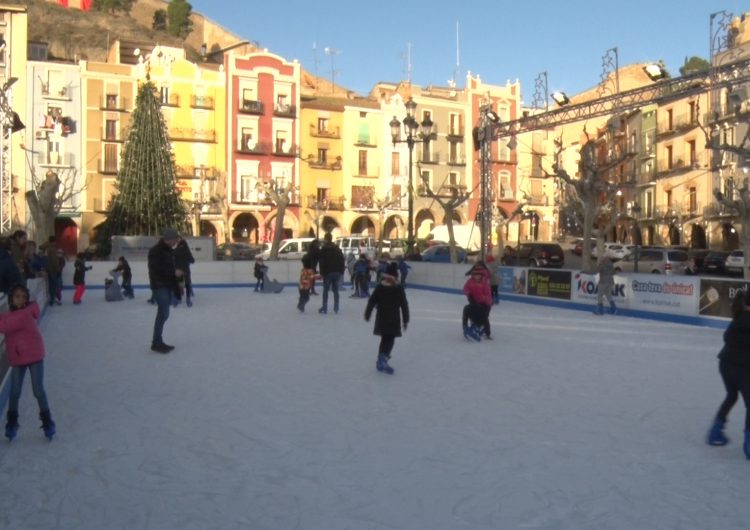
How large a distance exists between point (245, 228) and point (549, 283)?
30950mm

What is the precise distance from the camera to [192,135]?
46.6 meters

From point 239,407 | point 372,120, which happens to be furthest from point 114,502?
point 372,120

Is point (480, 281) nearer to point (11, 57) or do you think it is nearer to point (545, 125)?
point (545, 125)

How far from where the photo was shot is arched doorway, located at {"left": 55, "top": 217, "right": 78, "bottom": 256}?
147 ft

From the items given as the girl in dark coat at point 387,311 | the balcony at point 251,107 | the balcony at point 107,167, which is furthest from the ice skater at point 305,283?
the balcony at point 251,107

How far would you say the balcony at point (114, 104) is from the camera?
45.0 metres

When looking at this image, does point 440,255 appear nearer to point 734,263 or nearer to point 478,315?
point 734,263

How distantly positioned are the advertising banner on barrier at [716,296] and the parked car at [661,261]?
44.5ft

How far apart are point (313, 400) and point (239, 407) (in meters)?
0.78

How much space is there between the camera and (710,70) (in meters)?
17.2

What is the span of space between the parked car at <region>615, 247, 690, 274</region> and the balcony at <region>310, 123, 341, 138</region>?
23.8 metres

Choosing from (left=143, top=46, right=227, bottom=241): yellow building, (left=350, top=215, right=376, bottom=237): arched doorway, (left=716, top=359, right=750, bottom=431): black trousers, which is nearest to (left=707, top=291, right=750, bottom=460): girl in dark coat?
(left=716, top=359, right=750, bottom=431): black trousers

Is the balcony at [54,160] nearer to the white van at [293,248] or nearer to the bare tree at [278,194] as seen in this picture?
the bare tree at [278,194]

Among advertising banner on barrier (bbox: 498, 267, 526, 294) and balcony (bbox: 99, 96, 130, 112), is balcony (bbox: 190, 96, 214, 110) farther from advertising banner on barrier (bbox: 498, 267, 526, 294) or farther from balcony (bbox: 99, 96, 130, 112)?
advertising banner on barrier (bbox: 498, 267, 526, 294)
